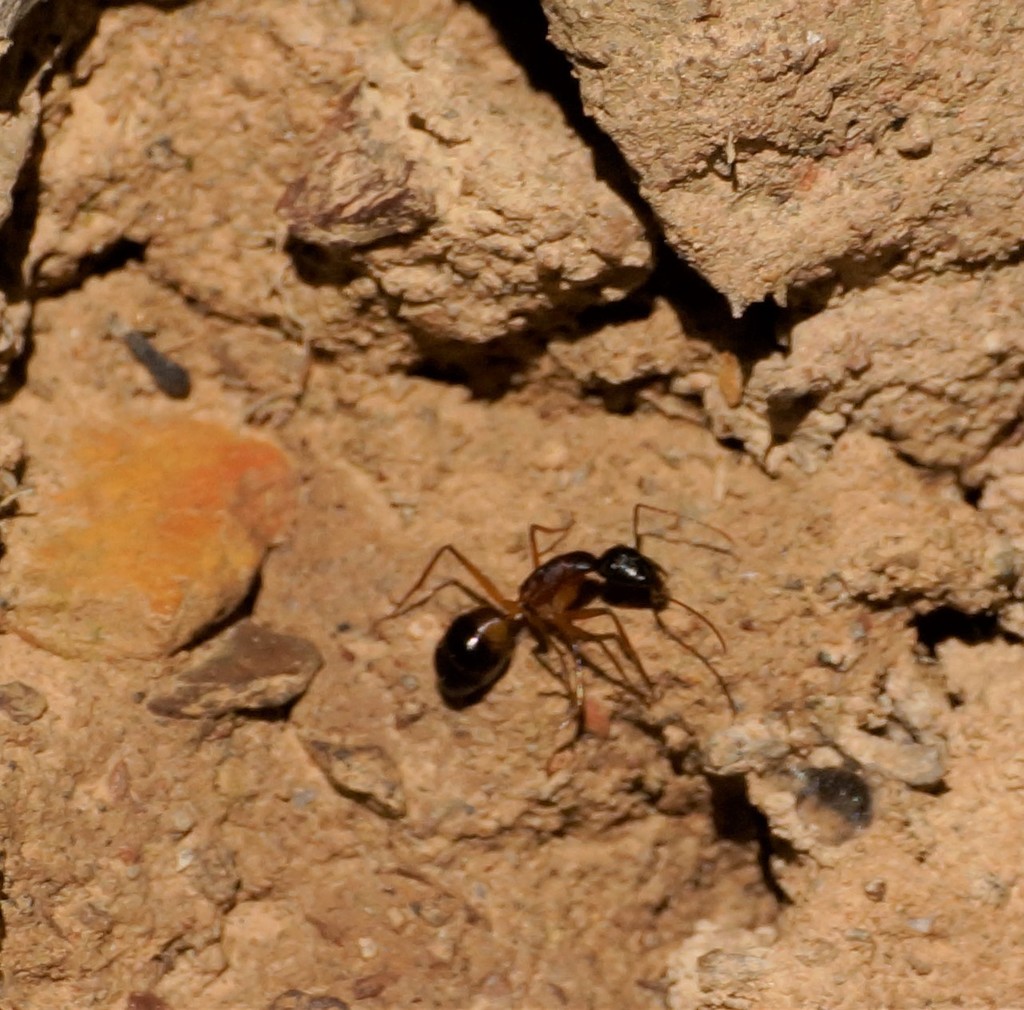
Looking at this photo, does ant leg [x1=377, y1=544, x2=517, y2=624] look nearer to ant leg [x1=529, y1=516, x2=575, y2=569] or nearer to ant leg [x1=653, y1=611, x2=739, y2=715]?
ant leg [x1=529, y1=516, x2=575, y2=569]

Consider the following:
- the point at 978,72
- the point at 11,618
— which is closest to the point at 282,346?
the point at 11,618

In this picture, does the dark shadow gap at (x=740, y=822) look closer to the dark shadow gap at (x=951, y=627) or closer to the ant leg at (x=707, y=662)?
the ant leg at (x=707, y=662)

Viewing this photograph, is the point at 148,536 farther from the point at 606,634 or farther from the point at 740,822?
the point at 740,822

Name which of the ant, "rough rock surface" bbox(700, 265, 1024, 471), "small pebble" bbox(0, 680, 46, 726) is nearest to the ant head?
the ant

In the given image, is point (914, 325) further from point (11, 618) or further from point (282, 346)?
point (11, 618)

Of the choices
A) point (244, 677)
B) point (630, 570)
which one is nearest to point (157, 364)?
point (244, 677)

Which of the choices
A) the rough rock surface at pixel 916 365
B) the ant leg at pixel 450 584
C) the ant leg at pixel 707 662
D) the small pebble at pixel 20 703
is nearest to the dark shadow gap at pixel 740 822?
the ant leg at pixel 707 662

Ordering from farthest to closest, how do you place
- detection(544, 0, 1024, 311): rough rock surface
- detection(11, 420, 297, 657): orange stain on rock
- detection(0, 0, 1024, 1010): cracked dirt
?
1. detection(11, 420, 297, 657): orange stain on rock
2. detection(0, 0, 1024, 1010): cracked dirt
3. detection(544, 0, 1024, 311): rough rock surface
